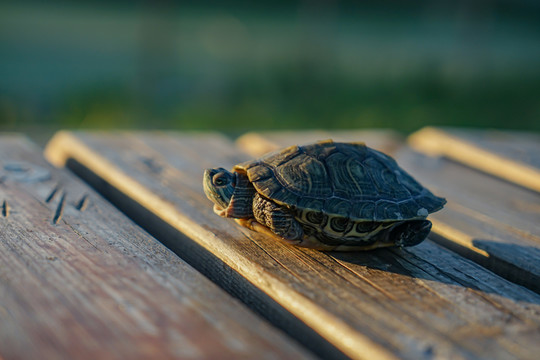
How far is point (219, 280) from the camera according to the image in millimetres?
1725

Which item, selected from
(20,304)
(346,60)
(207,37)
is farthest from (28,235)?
(207,37)

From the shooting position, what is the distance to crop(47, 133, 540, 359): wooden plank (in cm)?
129

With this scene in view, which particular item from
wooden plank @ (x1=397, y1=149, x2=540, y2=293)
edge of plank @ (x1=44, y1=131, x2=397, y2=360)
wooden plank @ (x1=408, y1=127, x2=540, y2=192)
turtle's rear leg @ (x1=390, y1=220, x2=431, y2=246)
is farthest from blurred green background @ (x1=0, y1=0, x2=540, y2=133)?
turtle's rear leg @ (x1=390, y1=220, x2=431, y2=246)

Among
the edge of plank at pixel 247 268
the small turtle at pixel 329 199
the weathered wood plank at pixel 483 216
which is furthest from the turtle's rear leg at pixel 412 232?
the edge of plank at pixel 247 268

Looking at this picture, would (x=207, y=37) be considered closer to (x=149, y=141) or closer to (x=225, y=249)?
(x=149, y=141)

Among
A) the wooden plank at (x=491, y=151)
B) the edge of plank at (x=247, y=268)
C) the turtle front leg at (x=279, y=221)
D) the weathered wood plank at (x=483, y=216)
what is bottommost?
the edge of plank at (x=247, y=268)

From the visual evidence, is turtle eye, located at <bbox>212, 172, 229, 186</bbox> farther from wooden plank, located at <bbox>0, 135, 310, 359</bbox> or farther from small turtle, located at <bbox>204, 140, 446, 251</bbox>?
wooden plank, located at <bbox>0, 135, 310, 359</bbox>

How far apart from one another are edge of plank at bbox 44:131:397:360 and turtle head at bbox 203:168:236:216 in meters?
0.13

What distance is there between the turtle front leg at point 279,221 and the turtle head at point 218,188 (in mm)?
151

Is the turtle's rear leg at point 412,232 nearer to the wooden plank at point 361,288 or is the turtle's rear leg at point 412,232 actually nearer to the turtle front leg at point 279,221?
the wooden plank at point 361,288

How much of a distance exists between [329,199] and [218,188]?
40cm

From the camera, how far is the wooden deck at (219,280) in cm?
120

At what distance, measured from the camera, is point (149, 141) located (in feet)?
10.2

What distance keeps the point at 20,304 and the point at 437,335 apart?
92 cm
